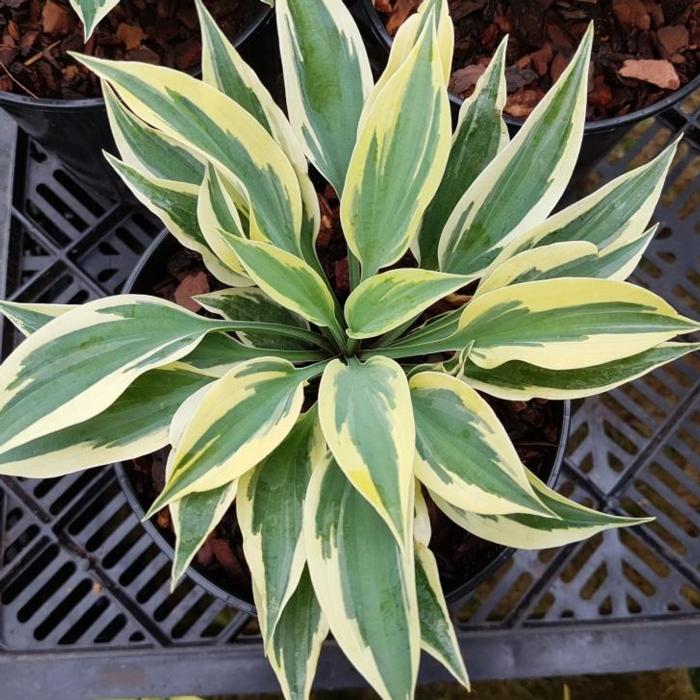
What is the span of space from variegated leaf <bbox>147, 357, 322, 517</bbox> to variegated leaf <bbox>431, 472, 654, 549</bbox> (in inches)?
7.2

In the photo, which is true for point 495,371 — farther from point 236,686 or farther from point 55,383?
point 236,686

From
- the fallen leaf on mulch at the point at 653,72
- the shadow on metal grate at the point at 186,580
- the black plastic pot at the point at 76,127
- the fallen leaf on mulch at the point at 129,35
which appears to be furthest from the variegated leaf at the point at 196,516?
the fallen leaf on mulch at the point at 653,72

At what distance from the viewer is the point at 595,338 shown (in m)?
0.53

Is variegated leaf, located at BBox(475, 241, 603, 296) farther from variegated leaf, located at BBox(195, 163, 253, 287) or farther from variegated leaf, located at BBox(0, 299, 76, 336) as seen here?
variegated leaf, located at BBox(0, 299, 76, 336)

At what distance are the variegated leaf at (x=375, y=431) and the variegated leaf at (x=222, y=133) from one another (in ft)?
0.47

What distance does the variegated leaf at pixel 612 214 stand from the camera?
61 cm

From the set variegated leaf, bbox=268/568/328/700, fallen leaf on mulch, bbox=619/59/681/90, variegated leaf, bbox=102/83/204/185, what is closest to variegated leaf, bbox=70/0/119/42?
variegated leaf, bbox=102/83/204/185

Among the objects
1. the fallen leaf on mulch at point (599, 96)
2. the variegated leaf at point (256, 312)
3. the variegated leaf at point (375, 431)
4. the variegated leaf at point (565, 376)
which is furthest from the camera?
the fallen leaf on mulch at point (599, 96)

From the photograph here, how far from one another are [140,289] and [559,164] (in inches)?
16.7

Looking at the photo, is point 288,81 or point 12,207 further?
point 12,207

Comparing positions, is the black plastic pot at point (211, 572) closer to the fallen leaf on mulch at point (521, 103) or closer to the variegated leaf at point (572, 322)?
the variegated leaf at point (572, 322)

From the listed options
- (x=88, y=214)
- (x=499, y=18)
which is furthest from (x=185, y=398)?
(x=499, y=18)

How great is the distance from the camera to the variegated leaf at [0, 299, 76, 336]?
0.61 meters

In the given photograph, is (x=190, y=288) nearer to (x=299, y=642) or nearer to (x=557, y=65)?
(x=299, y=642)
